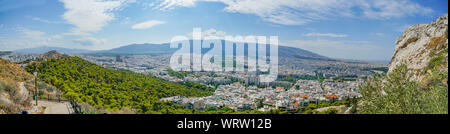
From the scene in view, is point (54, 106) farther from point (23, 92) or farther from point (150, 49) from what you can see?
point (150, 49)

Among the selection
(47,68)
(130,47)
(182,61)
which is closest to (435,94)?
(47,68)

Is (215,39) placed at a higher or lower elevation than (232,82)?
higher

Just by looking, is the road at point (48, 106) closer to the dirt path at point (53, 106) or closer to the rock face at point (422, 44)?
the dirt path at point (53, 106)

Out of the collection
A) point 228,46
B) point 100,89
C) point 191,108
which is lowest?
point 191,108

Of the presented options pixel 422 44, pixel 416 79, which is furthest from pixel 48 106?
pixel 422 44

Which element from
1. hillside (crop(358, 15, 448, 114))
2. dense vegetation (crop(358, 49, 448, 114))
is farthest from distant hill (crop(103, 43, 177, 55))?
dense vegetation (crop(358, 49, 448, 114))

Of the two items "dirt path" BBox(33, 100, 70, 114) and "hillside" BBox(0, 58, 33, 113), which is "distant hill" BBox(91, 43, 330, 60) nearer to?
"hillside" BBox(0, 58, 33, 113)

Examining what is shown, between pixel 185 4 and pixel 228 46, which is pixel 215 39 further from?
pixel 185 4
